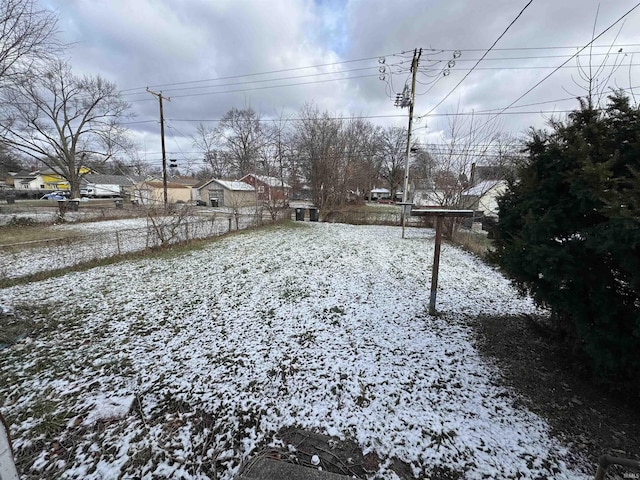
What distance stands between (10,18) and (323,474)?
15656 mm

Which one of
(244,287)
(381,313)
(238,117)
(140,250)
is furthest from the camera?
(238,117)

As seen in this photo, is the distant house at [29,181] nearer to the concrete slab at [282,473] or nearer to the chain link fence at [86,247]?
the chain link fence at [86,247]

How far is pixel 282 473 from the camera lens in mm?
1647

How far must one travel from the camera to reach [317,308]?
163 inches

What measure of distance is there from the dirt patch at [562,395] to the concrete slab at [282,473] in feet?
5.71

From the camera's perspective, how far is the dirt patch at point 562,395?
183cm

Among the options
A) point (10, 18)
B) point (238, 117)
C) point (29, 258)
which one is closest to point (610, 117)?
point (29, 258)

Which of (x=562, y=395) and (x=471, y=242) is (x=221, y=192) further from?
(x=562, y=395)

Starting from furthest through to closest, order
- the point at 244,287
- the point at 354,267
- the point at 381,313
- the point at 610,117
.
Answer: the point at 354,267 → the point at 244,287 → the point at 381,313 → the point at 610,117

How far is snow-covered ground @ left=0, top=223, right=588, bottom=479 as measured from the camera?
183 centimetres

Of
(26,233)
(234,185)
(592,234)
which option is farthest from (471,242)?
(234,185)

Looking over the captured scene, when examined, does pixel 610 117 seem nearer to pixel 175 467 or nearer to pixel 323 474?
pixel 323 474

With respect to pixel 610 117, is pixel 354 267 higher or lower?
lower

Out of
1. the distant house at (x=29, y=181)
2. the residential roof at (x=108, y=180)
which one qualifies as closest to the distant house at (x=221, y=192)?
the residential roof at (x=108, y=180)
